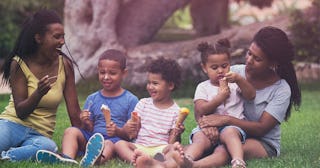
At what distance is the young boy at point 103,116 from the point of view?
545cm

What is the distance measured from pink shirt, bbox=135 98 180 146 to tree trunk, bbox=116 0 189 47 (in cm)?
710

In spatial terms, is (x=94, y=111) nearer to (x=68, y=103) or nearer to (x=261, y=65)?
(x=68, y=103)

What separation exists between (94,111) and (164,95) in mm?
628

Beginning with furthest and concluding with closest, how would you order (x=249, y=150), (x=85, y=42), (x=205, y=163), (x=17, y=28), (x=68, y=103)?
(x=17, y=28) < (x=85, y=42) < (x=68, y=103) < (x=249, y=150) < (x=205, y=163)

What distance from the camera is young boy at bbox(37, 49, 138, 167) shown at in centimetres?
545

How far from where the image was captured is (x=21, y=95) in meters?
5.39

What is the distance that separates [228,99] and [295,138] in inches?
63.2

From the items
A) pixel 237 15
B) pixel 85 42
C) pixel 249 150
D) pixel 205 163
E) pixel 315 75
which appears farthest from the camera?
pixel 237 15

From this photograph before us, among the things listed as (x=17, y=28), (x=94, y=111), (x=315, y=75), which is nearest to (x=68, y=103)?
(x=94, y=111)

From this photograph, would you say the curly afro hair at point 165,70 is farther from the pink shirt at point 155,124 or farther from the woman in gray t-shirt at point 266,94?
the woman in gray t-shirt at point 266,94

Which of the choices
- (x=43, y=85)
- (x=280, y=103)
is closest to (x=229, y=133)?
(x=280, y=103)

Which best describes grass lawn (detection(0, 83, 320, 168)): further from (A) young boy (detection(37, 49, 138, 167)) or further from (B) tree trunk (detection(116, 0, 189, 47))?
(B) tree trunk (detection(116, 0, 189, 47))

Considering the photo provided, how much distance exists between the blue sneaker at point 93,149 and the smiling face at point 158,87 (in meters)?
0.74

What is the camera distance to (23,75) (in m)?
5.46
